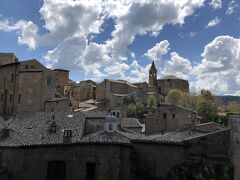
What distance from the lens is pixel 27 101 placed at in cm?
5391

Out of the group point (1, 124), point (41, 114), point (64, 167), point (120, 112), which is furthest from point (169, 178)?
→ point (120, 112)

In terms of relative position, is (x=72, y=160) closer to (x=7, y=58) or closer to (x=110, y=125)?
(x=110, y=125)

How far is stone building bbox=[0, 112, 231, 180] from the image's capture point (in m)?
26.5

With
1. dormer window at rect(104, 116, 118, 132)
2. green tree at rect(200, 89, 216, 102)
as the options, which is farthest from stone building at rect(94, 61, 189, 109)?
dormer window at rect(104, 116, 118, 132)

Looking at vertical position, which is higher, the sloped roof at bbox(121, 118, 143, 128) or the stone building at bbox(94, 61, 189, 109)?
the stone building at bbox(94, 61, 189, 109)

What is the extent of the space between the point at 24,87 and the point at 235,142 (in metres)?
36.4

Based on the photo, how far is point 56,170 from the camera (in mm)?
29281

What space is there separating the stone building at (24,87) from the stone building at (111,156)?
850 inches

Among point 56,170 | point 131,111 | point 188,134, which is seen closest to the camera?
point 56,170

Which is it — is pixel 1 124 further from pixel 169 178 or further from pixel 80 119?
pixel 169 178

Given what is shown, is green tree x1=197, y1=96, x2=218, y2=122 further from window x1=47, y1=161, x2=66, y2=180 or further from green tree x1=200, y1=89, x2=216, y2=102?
window x1=47, y1=161, x2=66, y2=180

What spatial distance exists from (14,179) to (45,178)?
2.64 m

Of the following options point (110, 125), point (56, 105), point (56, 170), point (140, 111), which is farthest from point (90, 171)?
point (140, 111)

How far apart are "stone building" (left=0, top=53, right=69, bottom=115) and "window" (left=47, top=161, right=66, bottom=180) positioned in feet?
81.5
